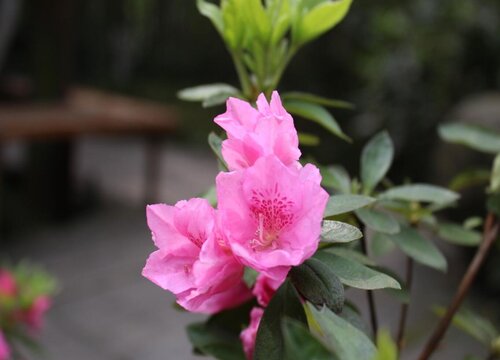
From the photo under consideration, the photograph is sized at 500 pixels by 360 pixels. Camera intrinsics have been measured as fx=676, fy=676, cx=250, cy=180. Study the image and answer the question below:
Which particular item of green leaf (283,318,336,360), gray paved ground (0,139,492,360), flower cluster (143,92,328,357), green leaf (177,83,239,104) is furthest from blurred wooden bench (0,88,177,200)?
green leaf (283,318,336,360)

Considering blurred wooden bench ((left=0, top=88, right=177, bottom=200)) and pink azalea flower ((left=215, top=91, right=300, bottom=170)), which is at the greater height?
pink azalea flower ((left=215, top=91, right=300, bottom=170))

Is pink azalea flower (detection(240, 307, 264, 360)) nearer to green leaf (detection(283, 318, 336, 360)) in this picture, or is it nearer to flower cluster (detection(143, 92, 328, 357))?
flower cluster (detection(143, 92, 328, 357))

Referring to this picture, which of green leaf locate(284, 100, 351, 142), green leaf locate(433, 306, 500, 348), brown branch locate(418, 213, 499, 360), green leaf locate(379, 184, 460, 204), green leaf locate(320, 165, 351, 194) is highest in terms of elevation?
green leaf locate(284, 100, 351, 142)

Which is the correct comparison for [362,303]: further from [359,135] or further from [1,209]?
[1,209]

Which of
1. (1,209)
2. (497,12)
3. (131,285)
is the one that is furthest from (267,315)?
(497,12)

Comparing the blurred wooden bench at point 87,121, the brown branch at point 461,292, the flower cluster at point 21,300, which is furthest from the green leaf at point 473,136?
the blurred wooden bench at point 87,121
